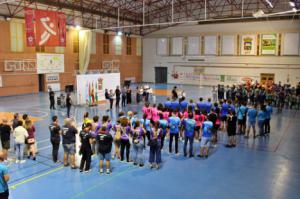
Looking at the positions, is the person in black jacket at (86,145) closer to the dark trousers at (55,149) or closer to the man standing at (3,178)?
the dark trousers at (55,149)

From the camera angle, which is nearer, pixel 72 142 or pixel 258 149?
pixel 72 142

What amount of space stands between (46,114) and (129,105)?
6225 millimetres

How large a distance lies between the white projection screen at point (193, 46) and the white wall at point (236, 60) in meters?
0.65

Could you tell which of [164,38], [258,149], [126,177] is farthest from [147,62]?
[126,177]

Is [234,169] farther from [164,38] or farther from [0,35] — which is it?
[164,38]

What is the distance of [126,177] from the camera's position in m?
8.02

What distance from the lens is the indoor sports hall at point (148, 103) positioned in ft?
26.0

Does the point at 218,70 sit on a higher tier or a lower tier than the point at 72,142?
higher

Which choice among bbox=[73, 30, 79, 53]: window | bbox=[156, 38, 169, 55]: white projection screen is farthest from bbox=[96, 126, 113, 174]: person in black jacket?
bbox=[156, 38, 169, 55]: white projection screen

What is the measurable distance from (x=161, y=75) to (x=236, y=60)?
37.3 feet

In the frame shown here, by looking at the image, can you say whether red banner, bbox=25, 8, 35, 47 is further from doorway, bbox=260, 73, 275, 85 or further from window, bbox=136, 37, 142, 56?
doorway, bbox=260, 73, 275, 85

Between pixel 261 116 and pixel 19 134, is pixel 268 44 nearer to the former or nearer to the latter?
pixel 261 116

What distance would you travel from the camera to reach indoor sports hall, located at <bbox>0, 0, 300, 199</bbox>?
26.0 feet

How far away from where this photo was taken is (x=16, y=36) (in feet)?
Answer: 85.0
